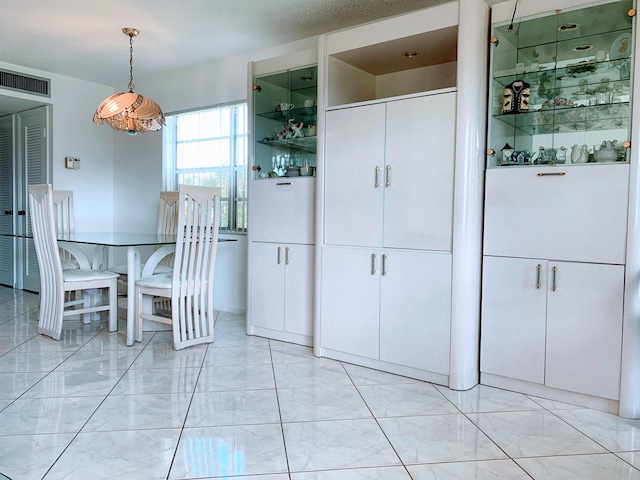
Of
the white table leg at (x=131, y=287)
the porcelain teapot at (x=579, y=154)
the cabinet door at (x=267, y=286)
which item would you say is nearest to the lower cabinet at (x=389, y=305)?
the cabinet door at (x=267, y=286)

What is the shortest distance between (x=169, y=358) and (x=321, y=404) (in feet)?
4.26

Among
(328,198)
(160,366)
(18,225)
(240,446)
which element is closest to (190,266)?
(160,366)

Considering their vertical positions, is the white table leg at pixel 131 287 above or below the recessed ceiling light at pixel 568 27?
below

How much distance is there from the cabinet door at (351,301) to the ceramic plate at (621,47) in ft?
5.51

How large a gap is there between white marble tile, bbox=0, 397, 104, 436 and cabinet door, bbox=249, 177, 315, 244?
5.54ft

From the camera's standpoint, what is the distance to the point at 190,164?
199 inches

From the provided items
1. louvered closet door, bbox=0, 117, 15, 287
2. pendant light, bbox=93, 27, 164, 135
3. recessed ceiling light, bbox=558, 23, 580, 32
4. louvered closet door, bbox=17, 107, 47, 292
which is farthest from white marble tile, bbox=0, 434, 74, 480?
louvered closet door, bbox=0, 117, 15, 287

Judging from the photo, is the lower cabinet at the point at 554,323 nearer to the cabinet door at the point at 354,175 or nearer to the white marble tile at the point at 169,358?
the cabinet door at the point at 354,175

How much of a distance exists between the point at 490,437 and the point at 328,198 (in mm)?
1796

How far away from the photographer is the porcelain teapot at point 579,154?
8.33 feet

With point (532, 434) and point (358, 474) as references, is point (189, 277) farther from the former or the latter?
point (532, 434)

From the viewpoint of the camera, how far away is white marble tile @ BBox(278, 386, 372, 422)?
2.37m

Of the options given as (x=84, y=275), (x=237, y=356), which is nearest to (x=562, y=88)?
(x=237, y=356)

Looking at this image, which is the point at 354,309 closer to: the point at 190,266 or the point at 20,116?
the point at 190,266
